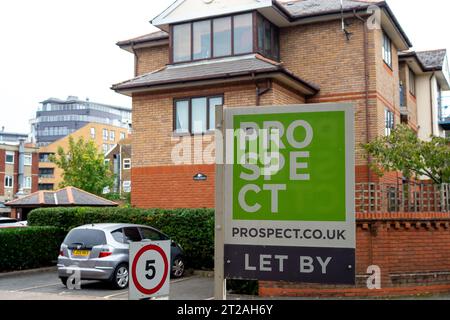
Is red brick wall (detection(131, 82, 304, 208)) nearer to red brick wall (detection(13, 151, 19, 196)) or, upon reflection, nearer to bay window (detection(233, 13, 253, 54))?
bay window (detection(233, 13, 253, 54))

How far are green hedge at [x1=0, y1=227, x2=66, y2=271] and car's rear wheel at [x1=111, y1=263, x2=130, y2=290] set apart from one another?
15.4 feet

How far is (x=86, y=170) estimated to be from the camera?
41.5m

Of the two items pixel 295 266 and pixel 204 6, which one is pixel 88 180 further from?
pixel 295 266

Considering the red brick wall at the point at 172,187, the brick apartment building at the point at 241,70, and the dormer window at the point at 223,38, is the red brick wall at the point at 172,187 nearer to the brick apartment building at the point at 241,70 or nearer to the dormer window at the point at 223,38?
the brick apartment building at the point at 241,70

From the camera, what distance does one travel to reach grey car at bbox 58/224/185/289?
40.5 ft

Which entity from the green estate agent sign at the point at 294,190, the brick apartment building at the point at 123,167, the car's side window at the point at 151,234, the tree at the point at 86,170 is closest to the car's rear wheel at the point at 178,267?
the car's side window at the point at 151,234

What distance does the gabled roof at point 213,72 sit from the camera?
16.4 m

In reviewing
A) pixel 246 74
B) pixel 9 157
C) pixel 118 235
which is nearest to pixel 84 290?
pixel 118 235

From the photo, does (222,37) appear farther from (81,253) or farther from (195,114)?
(81,253)

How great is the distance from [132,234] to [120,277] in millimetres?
1254

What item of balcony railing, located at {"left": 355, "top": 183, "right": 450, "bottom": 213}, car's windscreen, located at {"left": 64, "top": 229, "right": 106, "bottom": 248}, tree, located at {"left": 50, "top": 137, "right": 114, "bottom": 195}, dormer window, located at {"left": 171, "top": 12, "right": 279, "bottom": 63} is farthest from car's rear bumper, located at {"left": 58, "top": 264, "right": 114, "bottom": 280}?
tree, located at {"left": 50, "top": 137, "right": 114, "bottom": 195}

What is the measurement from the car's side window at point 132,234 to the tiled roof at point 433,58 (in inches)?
685

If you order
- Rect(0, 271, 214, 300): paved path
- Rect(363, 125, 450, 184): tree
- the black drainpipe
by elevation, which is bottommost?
Rect(0, 271, 214, 300): paved path

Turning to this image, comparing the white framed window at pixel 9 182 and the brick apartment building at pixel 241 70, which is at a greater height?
the brick apartment building at pixel 241 70
